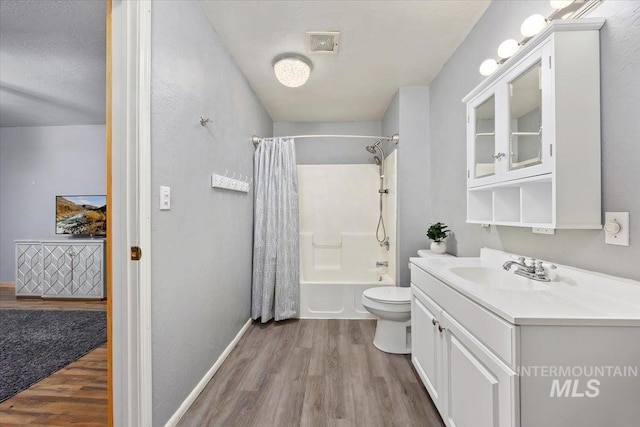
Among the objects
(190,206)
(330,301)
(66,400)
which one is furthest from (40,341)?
(330,301)

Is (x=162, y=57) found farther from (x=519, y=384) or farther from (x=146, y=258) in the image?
(x=519, y=384)

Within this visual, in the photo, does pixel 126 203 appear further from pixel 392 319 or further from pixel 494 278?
pixel 392 319

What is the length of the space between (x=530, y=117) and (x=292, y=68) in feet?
5.59

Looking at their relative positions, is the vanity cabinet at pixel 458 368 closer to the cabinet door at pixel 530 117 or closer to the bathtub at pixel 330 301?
the cabinet door at pixel 530 117

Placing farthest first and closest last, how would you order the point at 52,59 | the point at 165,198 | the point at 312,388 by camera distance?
the point at 52,59
the point at 312,388
the point at 165,198

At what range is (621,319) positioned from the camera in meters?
0.75

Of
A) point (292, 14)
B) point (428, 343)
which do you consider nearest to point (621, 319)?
point (428, 343)

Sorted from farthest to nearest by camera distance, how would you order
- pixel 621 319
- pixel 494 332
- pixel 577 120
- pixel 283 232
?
pixel 283 232 < pixel 577 120 < pixel 494 332 < pixel 621 319

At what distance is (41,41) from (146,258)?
2.22 meters

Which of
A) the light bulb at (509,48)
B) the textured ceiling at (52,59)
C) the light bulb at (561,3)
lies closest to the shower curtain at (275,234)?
the textured ceiling at (52,59)

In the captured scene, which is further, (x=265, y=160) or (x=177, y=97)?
(x=265, y=160)

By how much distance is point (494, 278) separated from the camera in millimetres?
1450

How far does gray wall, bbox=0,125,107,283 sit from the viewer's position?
13.2ft

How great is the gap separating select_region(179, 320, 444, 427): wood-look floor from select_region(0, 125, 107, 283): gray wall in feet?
12.0
